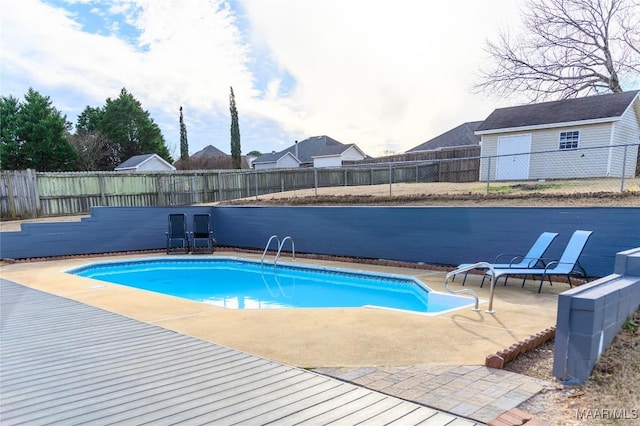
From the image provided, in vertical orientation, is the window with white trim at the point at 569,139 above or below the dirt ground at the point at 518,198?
above

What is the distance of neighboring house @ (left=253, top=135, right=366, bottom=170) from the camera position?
105 ft

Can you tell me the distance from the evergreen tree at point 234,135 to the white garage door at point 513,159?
2400 cm

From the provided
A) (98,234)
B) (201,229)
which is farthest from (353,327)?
(98,234)

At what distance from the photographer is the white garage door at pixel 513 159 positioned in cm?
1365

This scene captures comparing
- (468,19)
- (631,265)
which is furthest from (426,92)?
(631,265)

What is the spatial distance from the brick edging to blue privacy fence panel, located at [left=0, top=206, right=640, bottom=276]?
10.4 feet

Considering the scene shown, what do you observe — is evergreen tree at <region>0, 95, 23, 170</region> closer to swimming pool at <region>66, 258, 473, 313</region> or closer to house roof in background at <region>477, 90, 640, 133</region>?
swimming pool at <region>66, 258, 473, 313</region>

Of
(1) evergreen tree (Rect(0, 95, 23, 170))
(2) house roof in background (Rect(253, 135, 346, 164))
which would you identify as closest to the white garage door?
(2) house roof in background (Rect(253, 135, 346, 164))

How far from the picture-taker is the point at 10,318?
15.1 ft

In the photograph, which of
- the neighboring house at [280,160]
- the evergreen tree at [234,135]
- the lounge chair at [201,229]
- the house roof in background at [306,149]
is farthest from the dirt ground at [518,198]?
the house roof in background at [306,149]

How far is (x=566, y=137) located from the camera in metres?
13.4

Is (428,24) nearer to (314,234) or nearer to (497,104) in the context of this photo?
(314,234)

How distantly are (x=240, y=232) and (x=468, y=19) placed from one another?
8.67m

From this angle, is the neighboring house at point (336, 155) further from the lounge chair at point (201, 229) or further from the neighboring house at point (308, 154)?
the lounge chair at point (201, 229)
